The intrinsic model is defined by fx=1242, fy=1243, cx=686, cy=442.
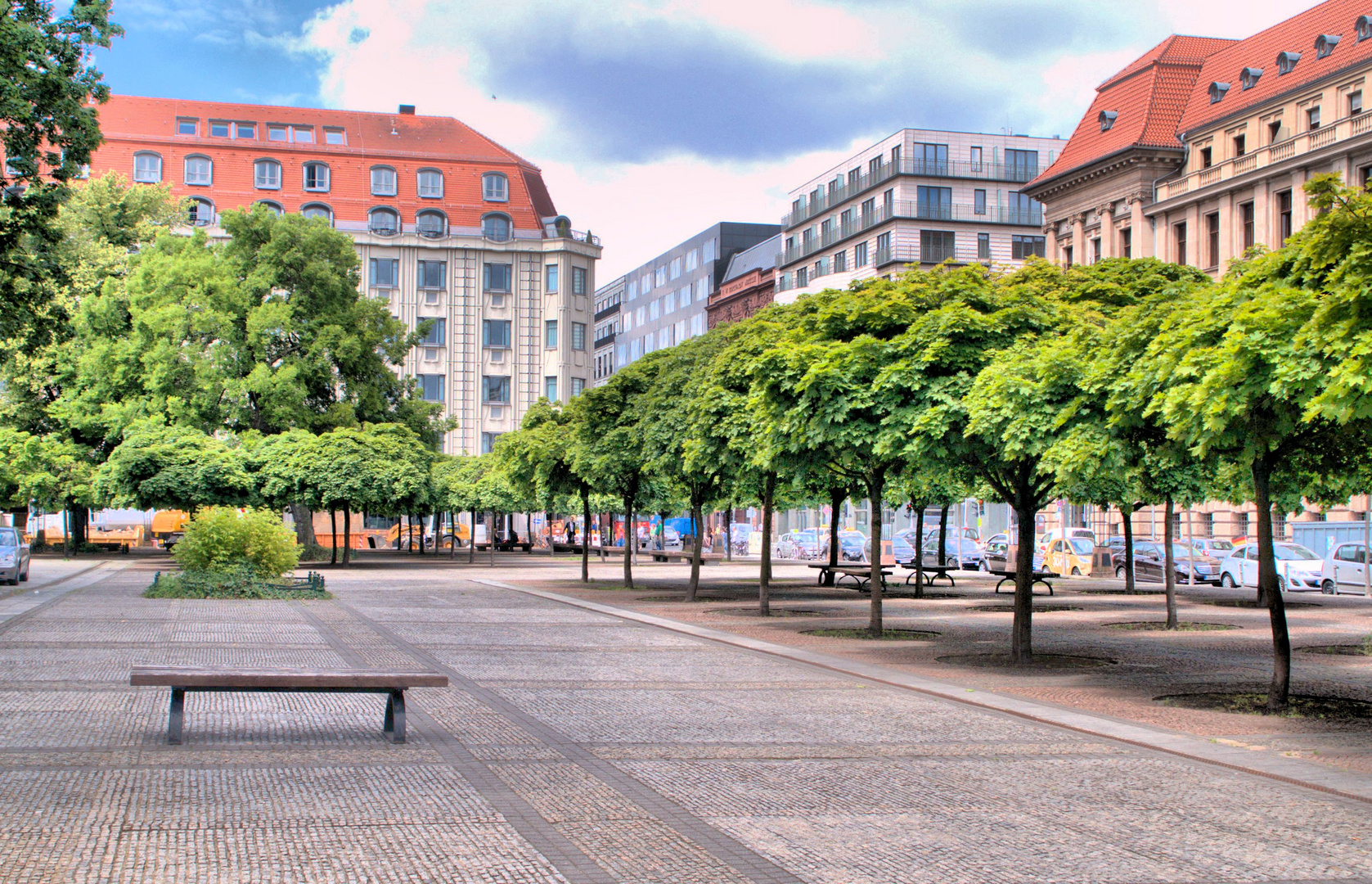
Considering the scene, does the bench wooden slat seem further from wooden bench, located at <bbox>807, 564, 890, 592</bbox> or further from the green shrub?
wooden bench, located at <bbox>807, 564, 890, 592</bbox>

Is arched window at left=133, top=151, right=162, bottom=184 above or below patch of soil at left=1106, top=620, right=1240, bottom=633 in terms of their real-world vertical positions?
above

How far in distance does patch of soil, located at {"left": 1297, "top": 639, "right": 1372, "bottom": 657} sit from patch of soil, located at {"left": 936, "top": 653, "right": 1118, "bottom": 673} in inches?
167

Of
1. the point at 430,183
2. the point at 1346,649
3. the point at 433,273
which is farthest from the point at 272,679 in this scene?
the point at 430,183

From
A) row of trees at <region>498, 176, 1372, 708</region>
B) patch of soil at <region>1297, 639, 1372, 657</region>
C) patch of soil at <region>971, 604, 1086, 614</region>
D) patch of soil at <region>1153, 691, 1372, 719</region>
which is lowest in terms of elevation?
patch of soil at <region>971, 604, 1086, 614</region>

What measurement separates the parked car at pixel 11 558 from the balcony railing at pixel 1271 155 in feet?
154

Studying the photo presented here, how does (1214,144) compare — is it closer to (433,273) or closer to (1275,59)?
(1275,59)

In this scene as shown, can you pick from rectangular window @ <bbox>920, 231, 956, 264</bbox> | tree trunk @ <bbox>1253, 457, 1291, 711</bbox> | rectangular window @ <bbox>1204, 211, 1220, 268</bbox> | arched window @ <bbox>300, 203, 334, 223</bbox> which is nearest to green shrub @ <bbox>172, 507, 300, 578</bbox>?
tree trunk @ <bbox>1253, 457, 1291, 711</bbox>

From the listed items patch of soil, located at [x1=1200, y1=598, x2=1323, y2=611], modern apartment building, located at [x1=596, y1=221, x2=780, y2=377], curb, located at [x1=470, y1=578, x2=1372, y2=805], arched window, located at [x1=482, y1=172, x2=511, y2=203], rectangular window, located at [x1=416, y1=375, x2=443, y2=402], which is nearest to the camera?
curb, located at [x1=470, y1=578, x2=1372, y2=805]

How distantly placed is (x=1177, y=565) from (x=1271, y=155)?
20157 millimetres

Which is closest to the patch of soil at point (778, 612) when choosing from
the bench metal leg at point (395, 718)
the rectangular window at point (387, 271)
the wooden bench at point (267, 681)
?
the bench metal leg at point (395, 718)

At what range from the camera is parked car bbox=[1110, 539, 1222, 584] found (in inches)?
1668

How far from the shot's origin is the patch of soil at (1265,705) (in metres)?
13.3

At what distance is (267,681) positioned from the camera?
10258mm

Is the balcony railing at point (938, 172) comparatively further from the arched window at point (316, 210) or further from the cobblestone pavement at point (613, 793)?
the cobblestone pavement at point (613, 793)
